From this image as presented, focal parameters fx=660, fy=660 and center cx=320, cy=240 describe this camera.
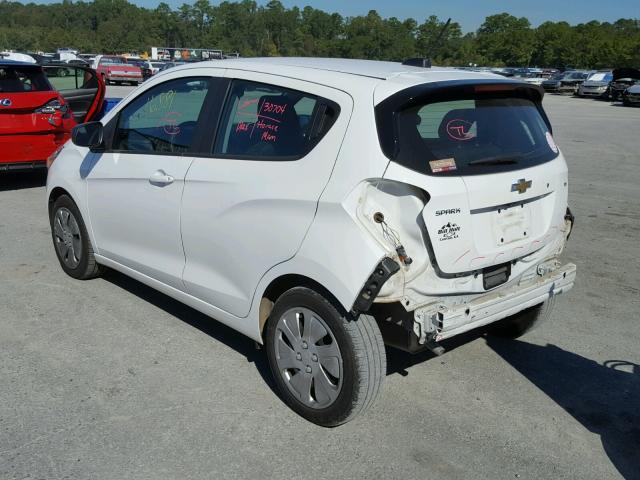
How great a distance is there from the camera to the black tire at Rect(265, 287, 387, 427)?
123 inches

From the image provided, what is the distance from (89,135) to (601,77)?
3950 cm

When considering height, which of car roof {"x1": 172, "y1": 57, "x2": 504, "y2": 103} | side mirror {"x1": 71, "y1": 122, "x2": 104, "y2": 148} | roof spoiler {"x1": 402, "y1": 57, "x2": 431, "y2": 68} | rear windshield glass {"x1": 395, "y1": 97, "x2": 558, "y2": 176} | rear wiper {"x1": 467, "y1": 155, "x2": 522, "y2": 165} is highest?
roof spoiler {"x1": 402, "y1": 57, "x2": 431, "y2": 68}

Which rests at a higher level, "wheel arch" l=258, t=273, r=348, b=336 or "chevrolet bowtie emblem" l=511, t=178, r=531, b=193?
"chevrolet bowtie emblem" l=511, t=178, r=531, b=193

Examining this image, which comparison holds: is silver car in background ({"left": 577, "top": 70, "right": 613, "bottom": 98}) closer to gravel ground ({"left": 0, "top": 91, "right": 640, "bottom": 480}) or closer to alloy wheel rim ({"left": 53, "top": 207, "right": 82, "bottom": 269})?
gravel ground ({"left": 0, "top": 91, "right": 640, "bottom": 480})

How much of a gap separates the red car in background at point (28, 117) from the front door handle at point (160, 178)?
5.13 meters

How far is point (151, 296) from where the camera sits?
521 cm

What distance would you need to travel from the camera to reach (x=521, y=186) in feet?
11.2

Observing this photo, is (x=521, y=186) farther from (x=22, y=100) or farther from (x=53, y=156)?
(x=22, y=100)

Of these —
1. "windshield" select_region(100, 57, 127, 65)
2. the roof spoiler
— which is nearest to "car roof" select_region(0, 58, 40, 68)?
the roof spoiler

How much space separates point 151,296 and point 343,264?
8.63 feet

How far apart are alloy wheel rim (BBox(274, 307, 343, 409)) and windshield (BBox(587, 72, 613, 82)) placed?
39526 millimetres

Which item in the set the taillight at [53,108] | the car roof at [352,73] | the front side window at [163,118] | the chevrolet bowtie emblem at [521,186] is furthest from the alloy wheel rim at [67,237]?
the taillight at [53,108]

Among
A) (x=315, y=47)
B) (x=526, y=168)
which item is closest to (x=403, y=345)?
(x=526, y=168)

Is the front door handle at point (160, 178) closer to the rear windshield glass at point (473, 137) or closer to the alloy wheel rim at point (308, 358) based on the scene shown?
the alloy wheel rim at point (308, 358)
